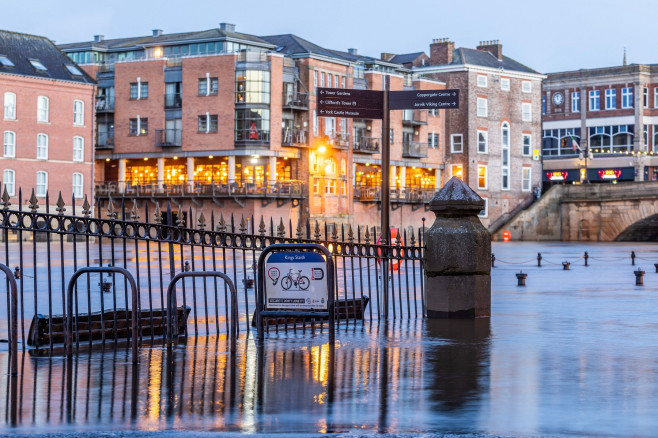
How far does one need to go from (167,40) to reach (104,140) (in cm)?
913

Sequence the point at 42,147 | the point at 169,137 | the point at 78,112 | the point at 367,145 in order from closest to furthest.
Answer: the point at 42,147 < the point at 78,112 < the point at 169,137 < the point at 367,145

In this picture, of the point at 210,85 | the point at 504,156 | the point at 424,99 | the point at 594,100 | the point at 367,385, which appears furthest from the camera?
the point at 594,100

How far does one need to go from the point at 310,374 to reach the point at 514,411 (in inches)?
98.2

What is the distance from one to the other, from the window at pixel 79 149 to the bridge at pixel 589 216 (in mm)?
33647

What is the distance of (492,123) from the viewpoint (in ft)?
308

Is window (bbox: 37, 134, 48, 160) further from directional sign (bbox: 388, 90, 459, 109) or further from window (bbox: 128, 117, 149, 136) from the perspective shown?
directional sign (bbox: 388, 90, 459, 109)

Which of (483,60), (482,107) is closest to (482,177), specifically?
(482,107)

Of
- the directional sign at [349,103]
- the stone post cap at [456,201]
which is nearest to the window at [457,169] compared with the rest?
the directional sign at [349,103]

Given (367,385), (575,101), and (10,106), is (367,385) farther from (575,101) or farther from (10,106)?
(575,101)

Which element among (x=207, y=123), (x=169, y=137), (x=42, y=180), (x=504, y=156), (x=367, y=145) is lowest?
(x=42, y=180)

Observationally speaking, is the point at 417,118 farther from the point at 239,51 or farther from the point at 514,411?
the point at 514,411

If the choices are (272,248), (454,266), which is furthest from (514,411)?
(454,266)

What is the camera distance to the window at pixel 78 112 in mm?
74500

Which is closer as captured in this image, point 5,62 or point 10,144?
point 5,62
